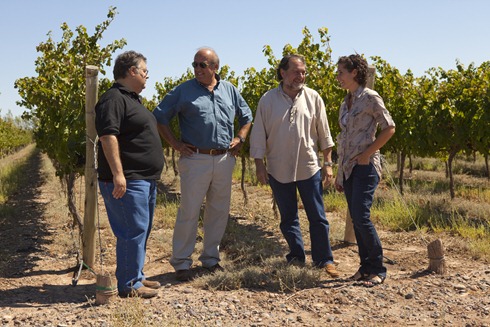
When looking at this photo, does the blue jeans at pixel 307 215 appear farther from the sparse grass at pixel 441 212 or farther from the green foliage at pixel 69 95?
the green foliage at pixel 69 95

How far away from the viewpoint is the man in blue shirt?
4.58 m

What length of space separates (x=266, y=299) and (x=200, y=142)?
1.47 metres

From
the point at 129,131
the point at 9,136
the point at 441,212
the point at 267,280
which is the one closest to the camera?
the point at 129,131

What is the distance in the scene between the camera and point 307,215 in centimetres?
468

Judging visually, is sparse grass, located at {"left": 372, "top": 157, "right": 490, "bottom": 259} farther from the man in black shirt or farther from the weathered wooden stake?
the man in black shirt

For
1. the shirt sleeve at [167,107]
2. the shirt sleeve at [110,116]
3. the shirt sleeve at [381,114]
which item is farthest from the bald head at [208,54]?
the shirt sleeve at [381,114]

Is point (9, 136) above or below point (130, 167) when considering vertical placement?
above

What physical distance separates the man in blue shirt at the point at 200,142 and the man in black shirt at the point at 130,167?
1.80 ft

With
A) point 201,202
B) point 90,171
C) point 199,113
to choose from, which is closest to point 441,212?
point 201,202

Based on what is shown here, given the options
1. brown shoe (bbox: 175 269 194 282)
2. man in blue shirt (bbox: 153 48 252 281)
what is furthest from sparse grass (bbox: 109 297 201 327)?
man in blue shirt (bbox: 153 48 252 281)

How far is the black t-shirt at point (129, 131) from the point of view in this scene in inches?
149

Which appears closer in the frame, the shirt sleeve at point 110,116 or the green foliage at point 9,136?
the shirt sleeve at point 110,116

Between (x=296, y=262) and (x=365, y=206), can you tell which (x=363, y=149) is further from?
(x=296, y=262)

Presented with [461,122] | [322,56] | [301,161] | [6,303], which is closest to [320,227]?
[301,161]
